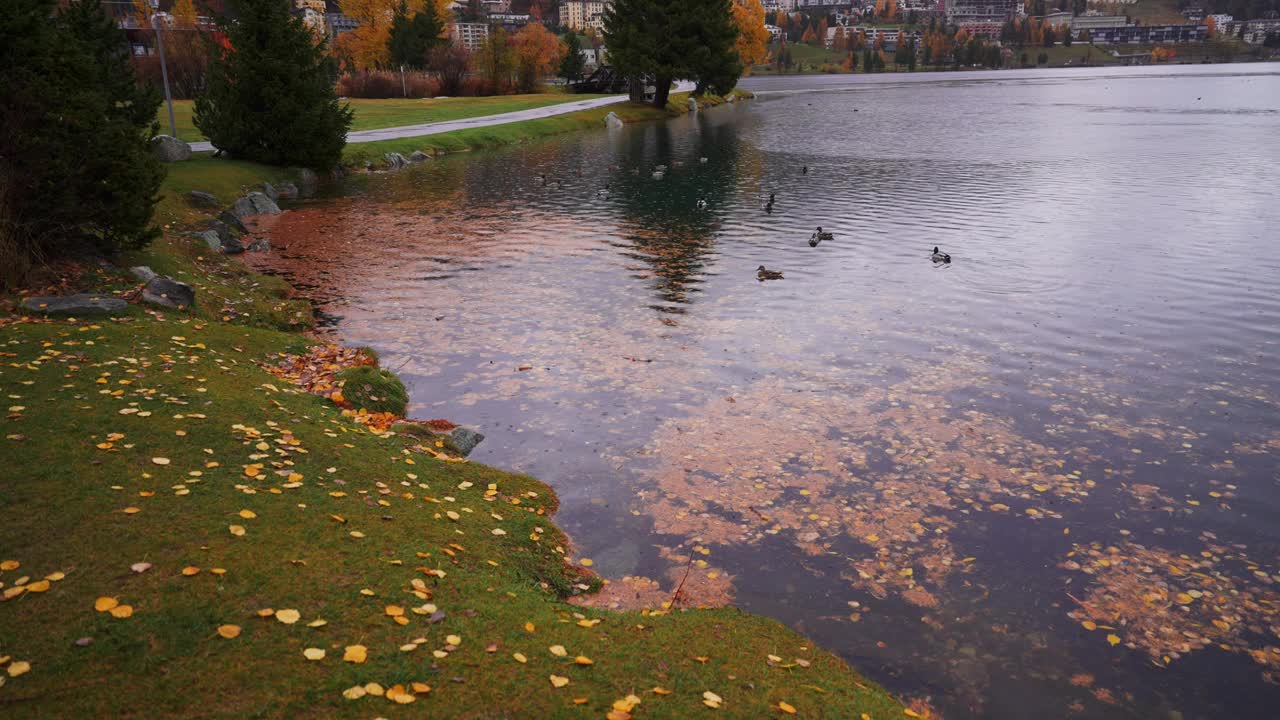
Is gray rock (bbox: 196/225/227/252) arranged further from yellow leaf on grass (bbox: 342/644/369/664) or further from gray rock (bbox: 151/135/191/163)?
yellow leaf on grass (bbox: 342/644/369/664)

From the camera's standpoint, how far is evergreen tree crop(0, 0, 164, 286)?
54.4 ft

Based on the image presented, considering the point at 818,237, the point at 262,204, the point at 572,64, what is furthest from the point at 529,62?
the point at 818,237

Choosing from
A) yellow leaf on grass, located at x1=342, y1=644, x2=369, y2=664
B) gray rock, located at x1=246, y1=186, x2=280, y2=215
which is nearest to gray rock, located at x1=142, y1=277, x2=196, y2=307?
yellow leaf on grass, located at x1=342, y1=644, x2=369, y2=664

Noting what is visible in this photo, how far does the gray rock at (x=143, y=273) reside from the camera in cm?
1895

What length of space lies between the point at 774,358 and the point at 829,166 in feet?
118

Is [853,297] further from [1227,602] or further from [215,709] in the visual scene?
[215,709]

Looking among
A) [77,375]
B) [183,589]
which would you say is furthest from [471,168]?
[183,589]

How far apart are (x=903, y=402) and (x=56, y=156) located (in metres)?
18.2

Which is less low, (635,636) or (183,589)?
(183,589)

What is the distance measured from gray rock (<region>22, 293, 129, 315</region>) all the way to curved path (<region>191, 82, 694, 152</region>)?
1171 inches

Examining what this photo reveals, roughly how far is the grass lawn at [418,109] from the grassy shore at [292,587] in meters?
40.7

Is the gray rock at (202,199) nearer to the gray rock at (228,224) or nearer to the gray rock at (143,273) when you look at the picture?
the gray rock at (228,224)

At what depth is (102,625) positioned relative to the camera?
22.3 feet

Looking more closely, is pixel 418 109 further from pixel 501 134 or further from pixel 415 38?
pixel 415 38
